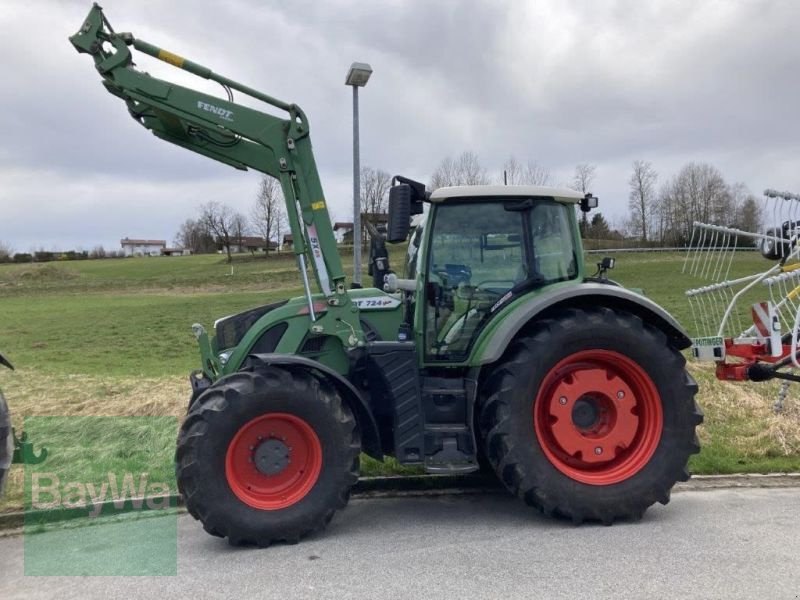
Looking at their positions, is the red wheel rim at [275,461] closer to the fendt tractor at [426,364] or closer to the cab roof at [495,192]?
the fendt tractor at [426,364]

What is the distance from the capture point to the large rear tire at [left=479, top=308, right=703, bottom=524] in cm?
473

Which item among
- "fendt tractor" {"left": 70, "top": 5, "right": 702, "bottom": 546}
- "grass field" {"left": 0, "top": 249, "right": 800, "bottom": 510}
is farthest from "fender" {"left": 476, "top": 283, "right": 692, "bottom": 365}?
"grass field" {"left": 0, "top": 249, "right": 800, "bottom": 510}

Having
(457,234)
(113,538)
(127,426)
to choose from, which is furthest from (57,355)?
(457,234)

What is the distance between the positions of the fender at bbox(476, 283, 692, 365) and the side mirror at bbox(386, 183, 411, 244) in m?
0.98

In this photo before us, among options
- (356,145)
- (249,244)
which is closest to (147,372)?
(356,145)

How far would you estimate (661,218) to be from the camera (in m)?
53.6

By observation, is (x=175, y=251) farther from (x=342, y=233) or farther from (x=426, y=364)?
(x=426, y=364)

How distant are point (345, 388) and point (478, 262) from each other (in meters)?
1.40

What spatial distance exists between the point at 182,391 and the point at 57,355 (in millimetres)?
6755

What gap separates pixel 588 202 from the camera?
18.1 feet

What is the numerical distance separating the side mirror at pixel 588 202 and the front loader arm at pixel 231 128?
205 centimetres

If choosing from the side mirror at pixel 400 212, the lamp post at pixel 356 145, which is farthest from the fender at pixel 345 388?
the lamp post at pixel 356 145

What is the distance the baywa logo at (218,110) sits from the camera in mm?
4965

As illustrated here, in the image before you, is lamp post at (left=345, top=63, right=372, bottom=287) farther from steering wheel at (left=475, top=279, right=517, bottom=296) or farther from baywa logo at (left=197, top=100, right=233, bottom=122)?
baywa logo at (left=197, top=100, right=233, bottom=122)
